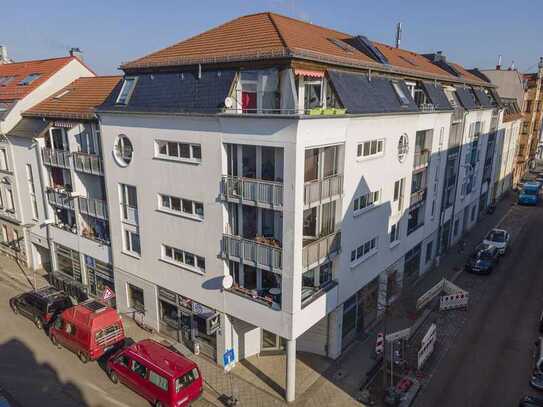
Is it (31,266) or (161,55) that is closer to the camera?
(161,55)

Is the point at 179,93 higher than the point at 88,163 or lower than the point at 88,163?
higher

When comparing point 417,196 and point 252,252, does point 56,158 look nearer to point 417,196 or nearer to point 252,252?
point 252,252

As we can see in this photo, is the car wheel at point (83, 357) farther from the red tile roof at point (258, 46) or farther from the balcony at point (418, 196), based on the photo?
the balcony at point (418, 196)

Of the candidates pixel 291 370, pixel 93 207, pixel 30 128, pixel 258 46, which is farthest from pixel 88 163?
pixel 291 370

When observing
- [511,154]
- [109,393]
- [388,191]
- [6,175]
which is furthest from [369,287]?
[511,154]

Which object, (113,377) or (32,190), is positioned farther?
(32,190)

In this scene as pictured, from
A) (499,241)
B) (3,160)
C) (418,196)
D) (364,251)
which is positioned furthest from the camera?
(499,241)

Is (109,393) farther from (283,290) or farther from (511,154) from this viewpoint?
(511,154)
